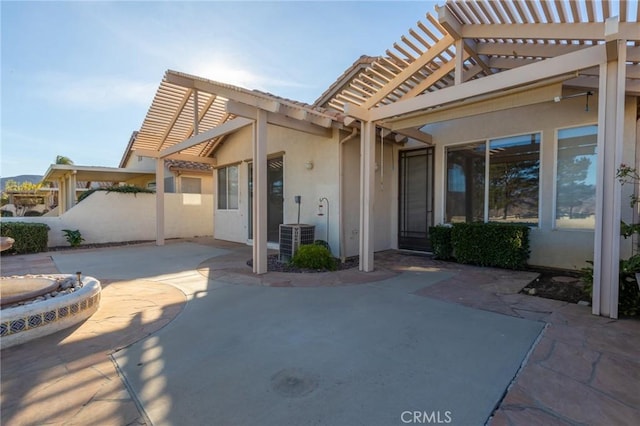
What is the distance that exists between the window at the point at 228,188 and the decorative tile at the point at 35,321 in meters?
7.90

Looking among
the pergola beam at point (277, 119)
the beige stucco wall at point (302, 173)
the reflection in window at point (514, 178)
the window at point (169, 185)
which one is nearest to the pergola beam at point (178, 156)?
the beige stucco wall at point (302, 173)

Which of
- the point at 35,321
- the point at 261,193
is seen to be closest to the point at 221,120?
the point at 261,193

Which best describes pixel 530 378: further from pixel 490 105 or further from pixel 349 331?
pixel 490 105

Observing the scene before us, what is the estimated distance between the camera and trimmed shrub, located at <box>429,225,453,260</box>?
7.24 metres

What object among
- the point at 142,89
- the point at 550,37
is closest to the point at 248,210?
the point at 142,89

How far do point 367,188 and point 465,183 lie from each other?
3.11 m

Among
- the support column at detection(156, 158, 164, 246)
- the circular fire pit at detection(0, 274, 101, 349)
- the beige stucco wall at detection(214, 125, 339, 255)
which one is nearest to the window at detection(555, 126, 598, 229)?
the beige stucco wall at detection(214, 125, 339, 255)

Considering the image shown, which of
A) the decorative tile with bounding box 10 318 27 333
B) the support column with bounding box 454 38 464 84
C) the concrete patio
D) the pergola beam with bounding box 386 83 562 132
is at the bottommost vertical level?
the concrete patio

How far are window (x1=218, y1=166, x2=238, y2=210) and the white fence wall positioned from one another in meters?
1.75

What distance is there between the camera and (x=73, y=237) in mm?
9859

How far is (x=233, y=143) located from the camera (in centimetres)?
1066

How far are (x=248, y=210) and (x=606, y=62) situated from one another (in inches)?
349

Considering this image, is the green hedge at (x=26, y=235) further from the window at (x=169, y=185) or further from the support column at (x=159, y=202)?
the window at (x=169, y=185)

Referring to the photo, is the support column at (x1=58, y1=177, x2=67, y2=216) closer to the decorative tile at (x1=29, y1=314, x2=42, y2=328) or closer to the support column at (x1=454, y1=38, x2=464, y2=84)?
the decorative tile at (x1=29, y1=314, x2=42, y2=328)
